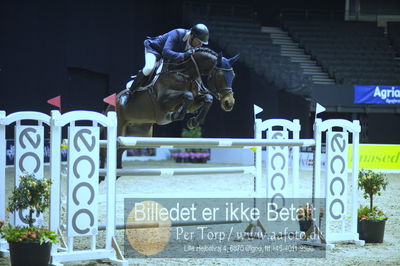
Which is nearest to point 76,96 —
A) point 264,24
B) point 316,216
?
Result: point 264,24

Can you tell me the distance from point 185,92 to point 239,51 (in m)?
11.2

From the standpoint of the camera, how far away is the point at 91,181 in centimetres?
385

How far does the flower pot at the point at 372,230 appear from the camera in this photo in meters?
4.88

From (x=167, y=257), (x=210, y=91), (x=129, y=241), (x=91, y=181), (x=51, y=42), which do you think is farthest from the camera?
(x=51, y=42)

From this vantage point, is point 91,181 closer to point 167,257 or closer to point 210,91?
point 167,257

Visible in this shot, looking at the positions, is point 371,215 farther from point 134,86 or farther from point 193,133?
point 193,133

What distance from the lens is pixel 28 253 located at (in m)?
3.53

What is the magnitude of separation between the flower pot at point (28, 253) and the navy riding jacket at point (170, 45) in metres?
2.42

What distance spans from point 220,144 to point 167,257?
89cm

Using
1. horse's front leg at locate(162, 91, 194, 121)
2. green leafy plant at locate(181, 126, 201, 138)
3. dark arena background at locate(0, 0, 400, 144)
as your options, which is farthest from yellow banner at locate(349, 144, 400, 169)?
horse's front leg at locate(162, 91, 194, 121)

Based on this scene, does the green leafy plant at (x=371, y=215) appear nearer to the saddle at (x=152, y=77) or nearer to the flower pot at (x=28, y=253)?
the saddle at (x=152, y=77)

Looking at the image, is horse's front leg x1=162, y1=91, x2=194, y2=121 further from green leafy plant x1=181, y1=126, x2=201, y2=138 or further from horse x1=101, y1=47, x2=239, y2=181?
green leafy plant x1=181, y1=126, x2=201, y2=138

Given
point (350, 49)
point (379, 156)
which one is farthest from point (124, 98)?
point (350, 49)

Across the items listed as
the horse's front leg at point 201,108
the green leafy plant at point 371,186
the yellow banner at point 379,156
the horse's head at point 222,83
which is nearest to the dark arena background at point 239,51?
the yellow banner at point 379,156
